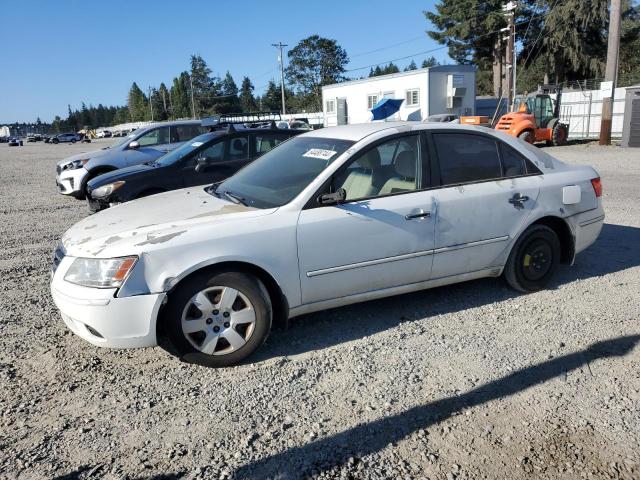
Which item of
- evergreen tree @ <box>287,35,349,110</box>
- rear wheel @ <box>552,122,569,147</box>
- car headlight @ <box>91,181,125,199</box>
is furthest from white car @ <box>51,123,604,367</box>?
evergreen tree @ <box>287,35,349,110</box>

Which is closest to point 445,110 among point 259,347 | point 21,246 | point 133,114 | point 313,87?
point 21,246

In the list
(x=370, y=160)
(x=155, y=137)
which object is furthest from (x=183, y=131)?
(x=370, y=160)

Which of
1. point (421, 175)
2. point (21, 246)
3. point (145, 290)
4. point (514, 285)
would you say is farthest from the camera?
point (21, 246)

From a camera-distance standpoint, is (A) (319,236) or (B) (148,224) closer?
(B) (148,224)

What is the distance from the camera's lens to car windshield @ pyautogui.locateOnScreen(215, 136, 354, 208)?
159 inches

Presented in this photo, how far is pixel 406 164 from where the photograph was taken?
14.3ft

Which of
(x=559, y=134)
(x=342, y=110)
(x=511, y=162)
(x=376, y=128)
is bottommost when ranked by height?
(x=559, y=134)

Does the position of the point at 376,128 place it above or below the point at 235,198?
above

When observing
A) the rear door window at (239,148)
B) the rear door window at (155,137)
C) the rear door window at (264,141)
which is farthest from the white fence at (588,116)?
the rear door window at (239,148)

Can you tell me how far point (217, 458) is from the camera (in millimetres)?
2709

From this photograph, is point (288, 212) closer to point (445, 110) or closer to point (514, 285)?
point (514, 285)

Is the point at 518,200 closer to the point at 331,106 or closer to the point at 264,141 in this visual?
the point at 264,141

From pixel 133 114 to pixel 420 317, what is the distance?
153 metres

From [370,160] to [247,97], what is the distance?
135264mm
